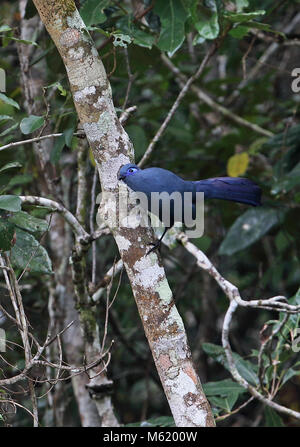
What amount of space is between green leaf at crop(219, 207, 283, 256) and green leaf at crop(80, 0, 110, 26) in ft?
5.11

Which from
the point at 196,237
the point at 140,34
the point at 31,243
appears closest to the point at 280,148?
the point at 196,237

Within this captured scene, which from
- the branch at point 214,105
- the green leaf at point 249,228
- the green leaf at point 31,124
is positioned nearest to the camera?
the green leaf at point 31,124

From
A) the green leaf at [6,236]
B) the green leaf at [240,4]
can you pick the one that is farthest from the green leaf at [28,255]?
the green leaf at [240,4]

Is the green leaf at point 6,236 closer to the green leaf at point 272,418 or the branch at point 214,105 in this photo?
the green leaf at point 272,418

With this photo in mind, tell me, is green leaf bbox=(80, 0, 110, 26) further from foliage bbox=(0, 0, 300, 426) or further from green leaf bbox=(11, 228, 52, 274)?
green leaf bbox=(11, 228, 52, 274)

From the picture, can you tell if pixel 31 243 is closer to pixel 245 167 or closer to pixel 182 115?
pixel 245 167

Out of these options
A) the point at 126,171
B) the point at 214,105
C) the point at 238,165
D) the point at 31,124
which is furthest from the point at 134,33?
the point at 214,105

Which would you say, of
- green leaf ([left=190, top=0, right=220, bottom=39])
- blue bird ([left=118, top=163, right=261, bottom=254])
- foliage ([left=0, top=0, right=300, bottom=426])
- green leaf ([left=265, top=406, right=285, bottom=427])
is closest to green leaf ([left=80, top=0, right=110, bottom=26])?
foliage ([left=0, top=0, right=300, bottom=426])

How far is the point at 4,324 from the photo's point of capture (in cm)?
391

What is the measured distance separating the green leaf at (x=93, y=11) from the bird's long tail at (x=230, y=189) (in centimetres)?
96

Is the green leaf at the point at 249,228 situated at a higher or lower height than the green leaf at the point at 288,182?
lower

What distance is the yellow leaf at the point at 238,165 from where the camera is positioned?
4.05 metres
